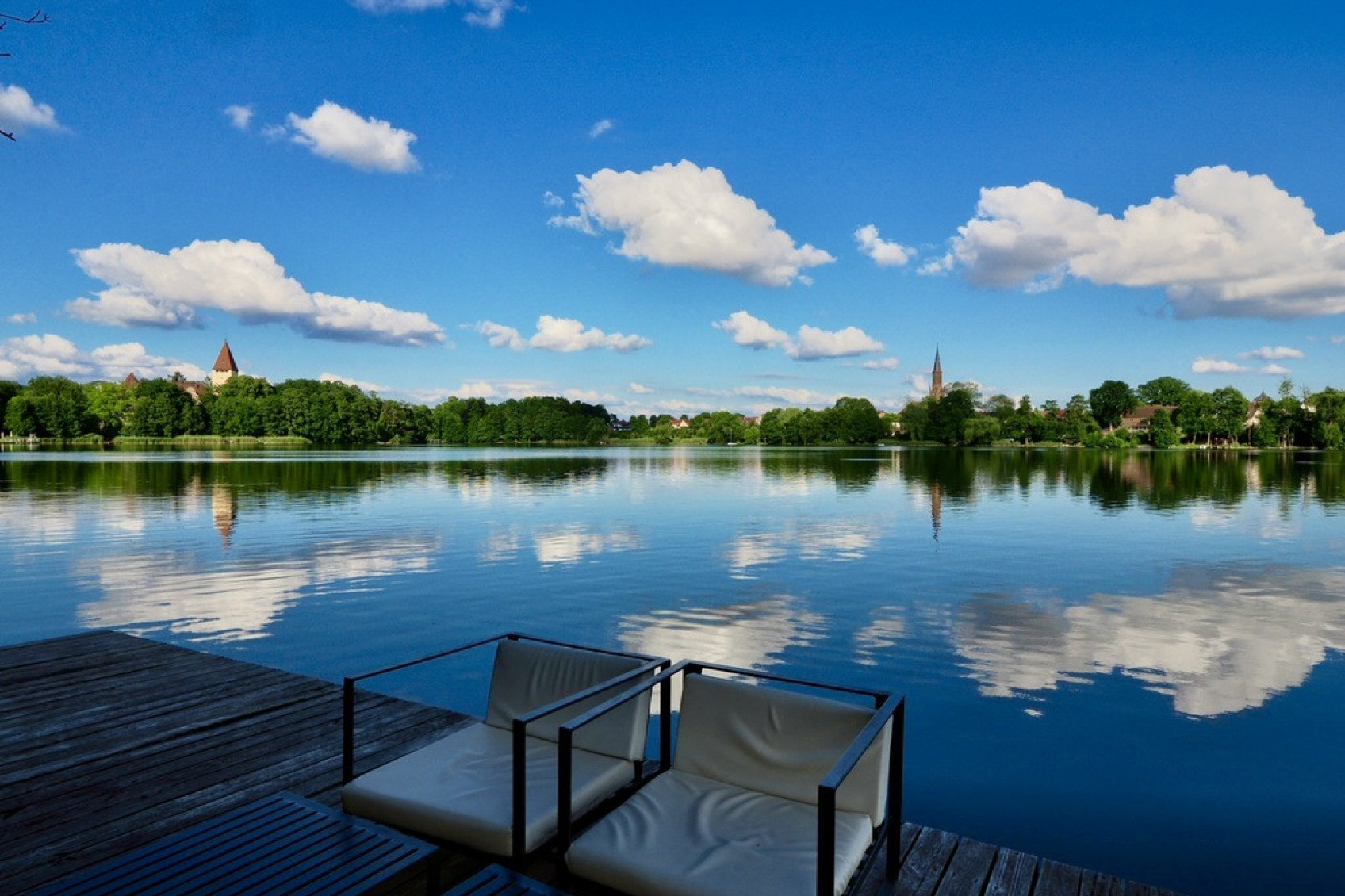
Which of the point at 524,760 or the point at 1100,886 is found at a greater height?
the point at 524,760

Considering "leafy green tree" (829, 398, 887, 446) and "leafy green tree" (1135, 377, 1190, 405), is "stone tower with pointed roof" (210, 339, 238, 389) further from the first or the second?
"leafy green tree" (1135, 377, 1190, 405)

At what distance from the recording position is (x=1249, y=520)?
21.5 m

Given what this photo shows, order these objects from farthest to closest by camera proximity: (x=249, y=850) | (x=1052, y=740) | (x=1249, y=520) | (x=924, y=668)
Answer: (x=1249, y=520) → (x=924, y=668) → (x=1052, y=740) → (x=249, y=850)

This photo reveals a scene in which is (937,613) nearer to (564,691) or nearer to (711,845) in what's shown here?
(564,691)

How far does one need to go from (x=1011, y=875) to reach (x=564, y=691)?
7.46 ft

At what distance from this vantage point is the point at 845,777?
8.87 ft

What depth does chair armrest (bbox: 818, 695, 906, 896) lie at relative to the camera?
7.95ft

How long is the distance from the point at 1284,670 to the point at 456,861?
9.50m

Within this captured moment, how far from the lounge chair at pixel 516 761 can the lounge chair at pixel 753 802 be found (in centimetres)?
18

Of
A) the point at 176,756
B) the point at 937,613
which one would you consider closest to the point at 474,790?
the point at 176,756

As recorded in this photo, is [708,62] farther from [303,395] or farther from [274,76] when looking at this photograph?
[303,395]

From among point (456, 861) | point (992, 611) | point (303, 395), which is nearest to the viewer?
point (456, 861)

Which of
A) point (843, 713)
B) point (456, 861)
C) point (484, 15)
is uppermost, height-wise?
point (484, 15)

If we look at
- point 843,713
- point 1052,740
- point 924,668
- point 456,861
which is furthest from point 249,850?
point 924,668
